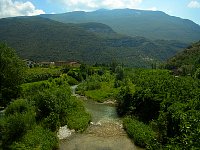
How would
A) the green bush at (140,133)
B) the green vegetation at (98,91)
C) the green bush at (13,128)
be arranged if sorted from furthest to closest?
the green vegetation at (98,91) → the green bush at (140,133) → the green bush at (13,128)

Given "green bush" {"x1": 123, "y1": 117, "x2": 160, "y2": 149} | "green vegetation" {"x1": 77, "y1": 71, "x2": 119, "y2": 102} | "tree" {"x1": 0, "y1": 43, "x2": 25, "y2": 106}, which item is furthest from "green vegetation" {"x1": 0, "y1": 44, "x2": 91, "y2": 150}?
"green vegetation" {"x1": 77, "y1": 71, "x2": 119, "y2": 102}

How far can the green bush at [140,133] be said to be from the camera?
143 ft

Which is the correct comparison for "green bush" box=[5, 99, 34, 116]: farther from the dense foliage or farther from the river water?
the dense foliage

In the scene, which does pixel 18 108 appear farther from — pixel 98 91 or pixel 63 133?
pixel 98 91

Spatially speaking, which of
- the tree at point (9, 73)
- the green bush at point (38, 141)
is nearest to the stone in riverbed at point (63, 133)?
the green bush at point (38, 141)

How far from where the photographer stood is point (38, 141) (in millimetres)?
41531

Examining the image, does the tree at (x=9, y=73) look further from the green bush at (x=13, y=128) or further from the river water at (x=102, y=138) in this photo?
the green bush at (x=13, y=128)

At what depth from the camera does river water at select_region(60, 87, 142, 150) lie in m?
43.9

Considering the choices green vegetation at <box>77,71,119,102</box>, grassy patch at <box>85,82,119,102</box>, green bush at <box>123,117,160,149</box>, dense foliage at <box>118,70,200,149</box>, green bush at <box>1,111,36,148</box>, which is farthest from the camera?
green vegetation at <box>77,71,119,102</box>

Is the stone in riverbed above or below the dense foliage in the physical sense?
below

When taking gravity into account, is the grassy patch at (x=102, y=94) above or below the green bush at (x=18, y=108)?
below

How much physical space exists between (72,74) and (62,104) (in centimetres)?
6867

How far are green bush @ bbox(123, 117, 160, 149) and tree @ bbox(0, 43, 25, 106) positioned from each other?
81.8ft

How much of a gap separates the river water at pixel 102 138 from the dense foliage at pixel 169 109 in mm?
4250
